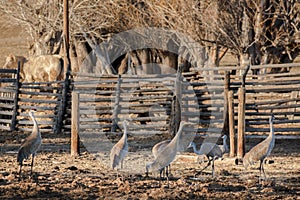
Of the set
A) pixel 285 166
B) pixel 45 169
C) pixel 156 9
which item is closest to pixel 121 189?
pixel 45 169

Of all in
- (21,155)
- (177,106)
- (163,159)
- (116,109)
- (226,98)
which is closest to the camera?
(163,159)

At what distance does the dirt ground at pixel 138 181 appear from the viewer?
956 cm

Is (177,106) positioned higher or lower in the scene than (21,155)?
higher

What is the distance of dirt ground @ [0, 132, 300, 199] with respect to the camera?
376 inches

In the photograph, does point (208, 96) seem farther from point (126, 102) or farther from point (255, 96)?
point (126, 102)

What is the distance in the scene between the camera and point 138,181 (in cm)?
1073

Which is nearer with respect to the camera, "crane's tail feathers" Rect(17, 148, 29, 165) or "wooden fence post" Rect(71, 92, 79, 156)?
"crane's tail feathers" Rect(17, 148, 29, 165)

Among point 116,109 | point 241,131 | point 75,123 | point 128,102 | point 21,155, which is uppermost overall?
point 128,102

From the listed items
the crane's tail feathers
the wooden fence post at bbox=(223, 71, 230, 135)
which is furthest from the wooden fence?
the crane's tail feathers

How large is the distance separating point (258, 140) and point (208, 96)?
188 cm

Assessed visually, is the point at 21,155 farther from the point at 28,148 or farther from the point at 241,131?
the point at 241,131

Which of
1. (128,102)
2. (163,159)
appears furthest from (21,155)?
(128,102)

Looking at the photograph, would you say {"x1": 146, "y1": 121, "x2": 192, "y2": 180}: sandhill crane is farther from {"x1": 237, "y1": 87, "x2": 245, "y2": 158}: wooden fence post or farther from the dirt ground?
{"x1": 237, "y1": 87, "x2": 245, "y2": 158}: wooden fence post

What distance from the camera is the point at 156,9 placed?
25125mm
